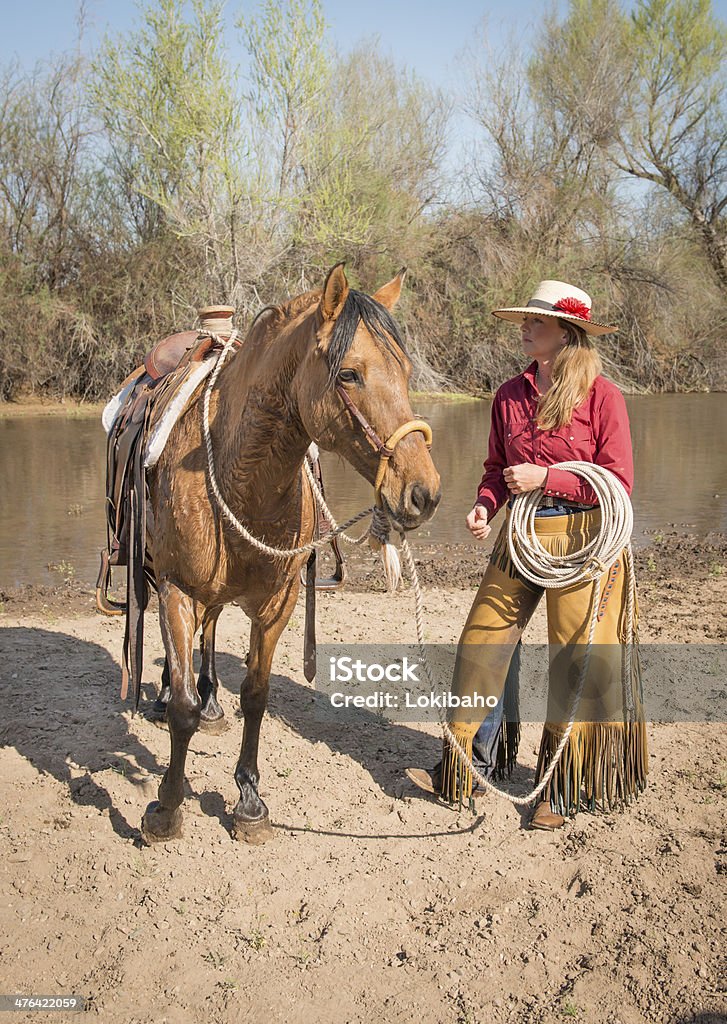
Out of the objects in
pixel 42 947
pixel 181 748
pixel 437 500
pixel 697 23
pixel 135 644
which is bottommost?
pixel 42 947

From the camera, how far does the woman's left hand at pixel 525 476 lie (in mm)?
3293

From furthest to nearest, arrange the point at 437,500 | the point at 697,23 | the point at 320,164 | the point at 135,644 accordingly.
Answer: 1. the point at 697,23
2. the point at 320,164
3. the point at 135,644
4. the point at 437,500

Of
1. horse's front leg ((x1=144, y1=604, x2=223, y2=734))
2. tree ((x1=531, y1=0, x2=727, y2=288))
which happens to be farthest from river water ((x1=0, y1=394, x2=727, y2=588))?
tree ((x1=531, y1=0, x2=727, y2=288))

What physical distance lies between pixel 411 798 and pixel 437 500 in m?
1.84

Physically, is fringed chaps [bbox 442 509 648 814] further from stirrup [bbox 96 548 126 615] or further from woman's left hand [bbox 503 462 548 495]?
stirrup [bbox 96 548 126 615]

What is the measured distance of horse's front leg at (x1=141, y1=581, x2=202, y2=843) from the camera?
3.28 m

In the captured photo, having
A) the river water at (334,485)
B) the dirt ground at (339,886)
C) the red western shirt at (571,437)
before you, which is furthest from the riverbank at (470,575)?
the red western shirt at (571,437)

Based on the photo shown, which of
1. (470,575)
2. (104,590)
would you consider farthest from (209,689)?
(470,575)

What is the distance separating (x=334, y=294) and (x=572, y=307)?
1.16m

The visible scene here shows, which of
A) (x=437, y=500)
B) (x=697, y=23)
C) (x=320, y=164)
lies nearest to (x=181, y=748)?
(x=437, y=500)

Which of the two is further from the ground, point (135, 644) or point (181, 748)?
point (135, 644)

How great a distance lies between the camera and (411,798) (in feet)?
12.3

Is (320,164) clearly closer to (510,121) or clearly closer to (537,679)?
(510,121)

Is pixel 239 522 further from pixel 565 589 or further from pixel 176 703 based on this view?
pixel 565 589
